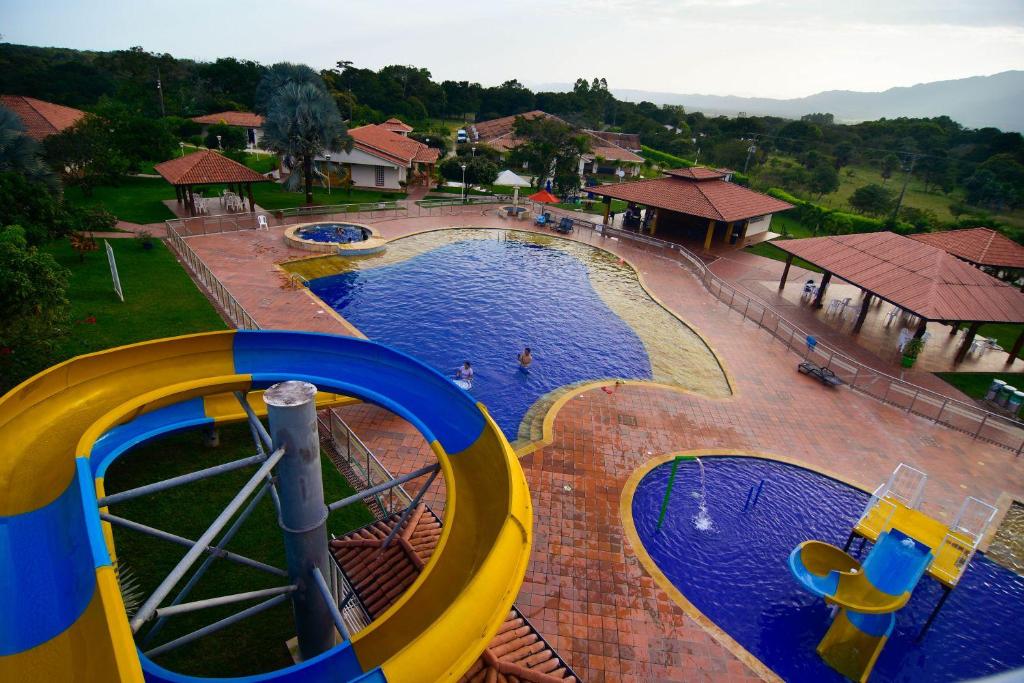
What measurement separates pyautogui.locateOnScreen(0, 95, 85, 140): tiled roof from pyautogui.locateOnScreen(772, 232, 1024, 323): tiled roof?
162 feet

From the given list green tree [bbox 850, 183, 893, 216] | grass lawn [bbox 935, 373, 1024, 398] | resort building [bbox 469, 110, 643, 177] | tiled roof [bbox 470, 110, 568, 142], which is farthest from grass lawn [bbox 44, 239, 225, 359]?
green tree [bbox 850, 183, 893, 216]

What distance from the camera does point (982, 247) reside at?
96.7ft

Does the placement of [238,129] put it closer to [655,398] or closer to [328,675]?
[655,398]

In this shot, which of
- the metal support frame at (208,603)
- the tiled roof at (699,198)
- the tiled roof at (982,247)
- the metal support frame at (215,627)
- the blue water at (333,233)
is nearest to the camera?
the metal support frame at (208,603)

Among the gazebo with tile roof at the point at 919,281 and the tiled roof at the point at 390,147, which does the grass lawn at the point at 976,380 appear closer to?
the gazebo with tile roof at the point at 919,281

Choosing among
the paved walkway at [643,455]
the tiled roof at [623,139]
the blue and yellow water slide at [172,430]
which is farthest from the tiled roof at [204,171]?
the tiled roof at [623,139]

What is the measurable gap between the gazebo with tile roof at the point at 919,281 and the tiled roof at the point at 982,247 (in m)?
4.81

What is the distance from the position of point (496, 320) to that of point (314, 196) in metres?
24.6

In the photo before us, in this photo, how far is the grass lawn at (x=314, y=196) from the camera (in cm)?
3847

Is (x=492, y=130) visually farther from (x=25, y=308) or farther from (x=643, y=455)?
(x=25, y=308)

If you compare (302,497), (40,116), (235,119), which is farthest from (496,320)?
(235,119)

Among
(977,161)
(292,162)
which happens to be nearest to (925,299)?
(292,162)

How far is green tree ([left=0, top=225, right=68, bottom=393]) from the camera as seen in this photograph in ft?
40.6

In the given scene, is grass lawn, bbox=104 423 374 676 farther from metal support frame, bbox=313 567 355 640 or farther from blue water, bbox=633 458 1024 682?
blue water, bbox=633 458 1024 682
